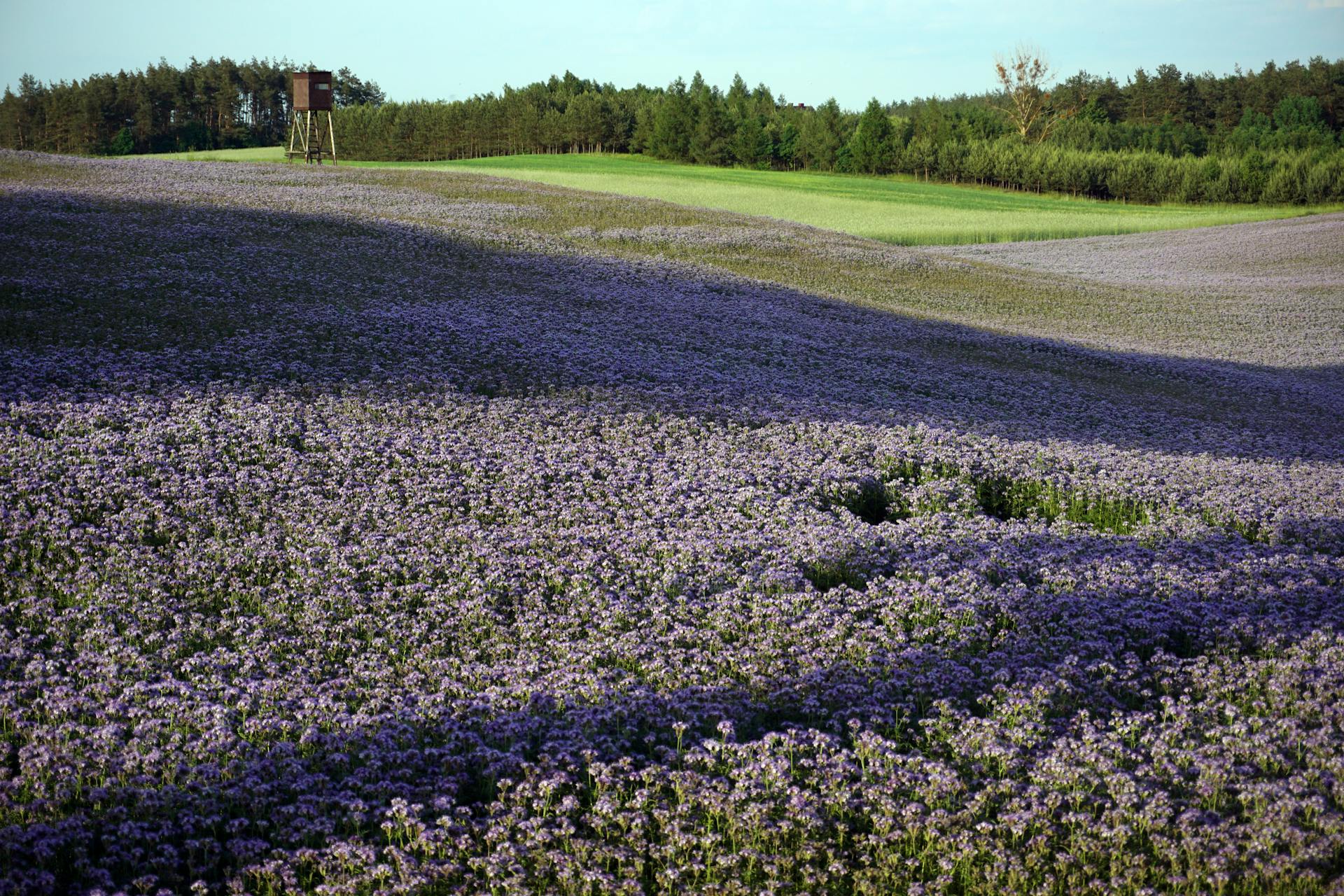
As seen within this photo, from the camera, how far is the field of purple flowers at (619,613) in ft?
18.3

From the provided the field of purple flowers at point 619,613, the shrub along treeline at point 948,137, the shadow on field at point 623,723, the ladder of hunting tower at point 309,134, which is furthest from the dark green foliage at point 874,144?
the shadow on field at point 623,723

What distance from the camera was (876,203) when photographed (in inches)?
2532

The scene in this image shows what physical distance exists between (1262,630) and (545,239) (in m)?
26.3

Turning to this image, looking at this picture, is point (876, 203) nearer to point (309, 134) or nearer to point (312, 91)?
point (312, 91)

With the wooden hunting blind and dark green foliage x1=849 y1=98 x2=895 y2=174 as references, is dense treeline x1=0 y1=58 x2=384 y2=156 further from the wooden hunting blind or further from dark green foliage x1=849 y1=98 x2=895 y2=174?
dark green foliage x1=849 y1=98 x2=895 y2=174

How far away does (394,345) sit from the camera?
16734 millimetres

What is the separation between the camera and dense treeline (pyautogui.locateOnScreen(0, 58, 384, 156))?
95375 mm

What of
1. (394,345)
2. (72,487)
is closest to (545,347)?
(394,345)

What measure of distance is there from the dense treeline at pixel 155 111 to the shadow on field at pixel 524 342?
78.4m

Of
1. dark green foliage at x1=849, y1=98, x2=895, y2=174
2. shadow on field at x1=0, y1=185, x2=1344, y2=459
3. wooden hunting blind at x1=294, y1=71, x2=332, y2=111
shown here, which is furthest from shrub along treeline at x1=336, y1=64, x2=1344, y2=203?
shadow on field at x1=0, y1=185, x2=1344, y2=459

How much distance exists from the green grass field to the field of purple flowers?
3602cm

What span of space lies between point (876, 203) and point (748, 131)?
39.2 metres

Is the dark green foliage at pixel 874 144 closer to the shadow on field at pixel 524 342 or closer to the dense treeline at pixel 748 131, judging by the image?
the dense treeline at pixel 748 131

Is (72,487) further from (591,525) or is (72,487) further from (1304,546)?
(1304,546)
